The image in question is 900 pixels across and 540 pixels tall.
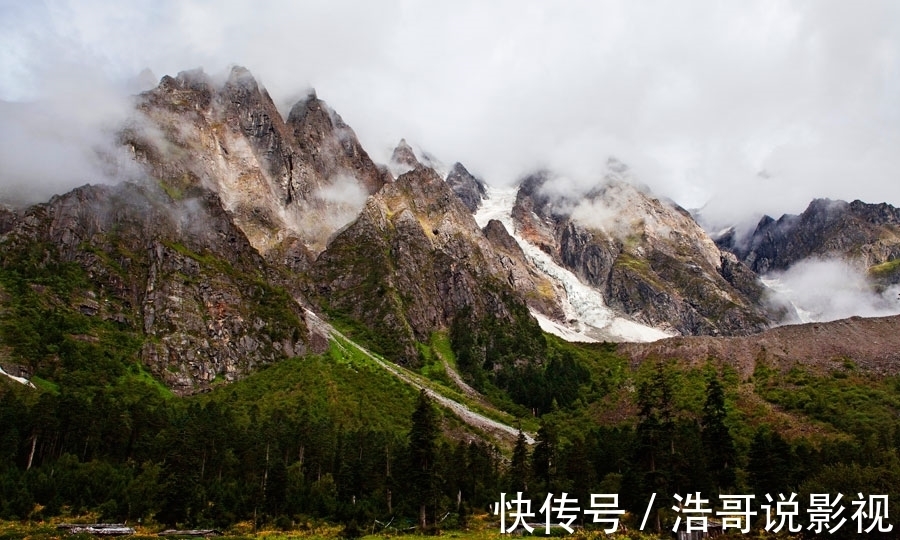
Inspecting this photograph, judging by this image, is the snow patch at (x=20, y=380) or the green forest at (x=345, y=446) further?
the snow patch at (x=20, y=380)

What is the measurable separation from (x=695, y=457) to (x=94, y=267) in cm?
17834

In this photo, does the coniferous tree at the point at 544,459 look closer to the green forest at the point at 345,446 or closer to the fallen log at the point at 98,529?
the green forest at the point at 345,446

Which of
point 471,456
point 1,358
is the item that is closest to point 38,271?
point 1,358

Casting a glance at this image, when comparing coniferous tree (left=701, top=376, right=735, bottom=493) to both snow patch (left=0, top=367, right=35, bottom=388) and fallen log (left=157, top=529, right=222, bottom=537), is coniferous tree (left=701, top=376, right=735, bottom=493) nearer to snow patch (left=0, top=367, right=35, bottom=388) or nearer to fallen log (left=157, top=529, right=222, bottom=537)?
fallen log (left=157, top=529, right=222, bottom=537)

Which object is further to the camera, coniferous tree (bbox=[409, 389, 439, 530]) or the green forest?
the green forest

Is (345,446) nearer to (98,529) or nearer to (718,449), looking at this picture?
(98,529)

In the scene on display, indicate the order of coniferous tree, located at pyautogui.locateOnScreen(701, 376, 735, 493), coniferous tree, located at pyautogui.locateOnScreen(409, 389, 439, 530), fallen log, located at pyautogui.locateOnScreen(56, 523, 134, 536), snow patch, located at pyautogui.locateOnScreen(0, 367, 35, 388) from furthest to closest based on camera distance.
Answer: snow patch, located at pyautogui.locateOnScreen(0, 367, 35, 388), coniferous tree, located at pyautogui.locateOnScreen(701, 376, 735, 493), coniferous tree, located at pyautogui.locateOnScreen(409, 389, 439, 530), fallen log, located at pyautogui.locateOnScreen(56, 523, 134, 536)

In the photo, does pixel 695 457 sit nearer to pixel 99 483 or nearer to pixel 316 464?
pixel 316 464

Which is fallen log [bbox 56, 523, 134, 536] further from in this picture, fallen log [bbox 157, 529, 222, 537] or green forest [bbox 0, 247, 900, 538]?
green forest [bbox 0, 247, 900, 538]

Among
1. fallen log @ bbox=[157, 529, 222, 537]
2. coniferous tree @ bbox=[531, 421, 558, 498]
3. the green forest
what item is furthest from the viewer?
coniferous tree @ bbox=[531, 421, 558, 498]

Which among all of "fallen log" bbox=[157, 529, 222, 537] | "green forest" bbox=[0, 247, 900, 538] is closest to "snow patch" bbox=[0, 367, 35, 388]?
"green forest" bbox=[0, 247, 900, 538]

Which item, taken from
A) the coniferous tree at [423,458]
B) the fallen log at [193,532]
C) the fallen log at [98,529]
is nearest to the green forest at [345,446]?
the coniferous tree at [423,458]

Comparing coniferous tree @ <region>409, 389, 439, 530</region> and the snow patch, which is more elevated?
the snow patch

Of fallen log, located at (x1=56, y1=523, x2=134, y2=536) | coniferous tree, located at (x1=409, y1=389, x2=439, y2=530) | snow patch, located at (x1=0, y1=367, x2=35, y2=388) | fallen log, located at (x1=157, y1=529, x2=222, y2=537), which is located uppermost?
snow patch, located at (x1=0, y1=367, x2=35, y2=388)
